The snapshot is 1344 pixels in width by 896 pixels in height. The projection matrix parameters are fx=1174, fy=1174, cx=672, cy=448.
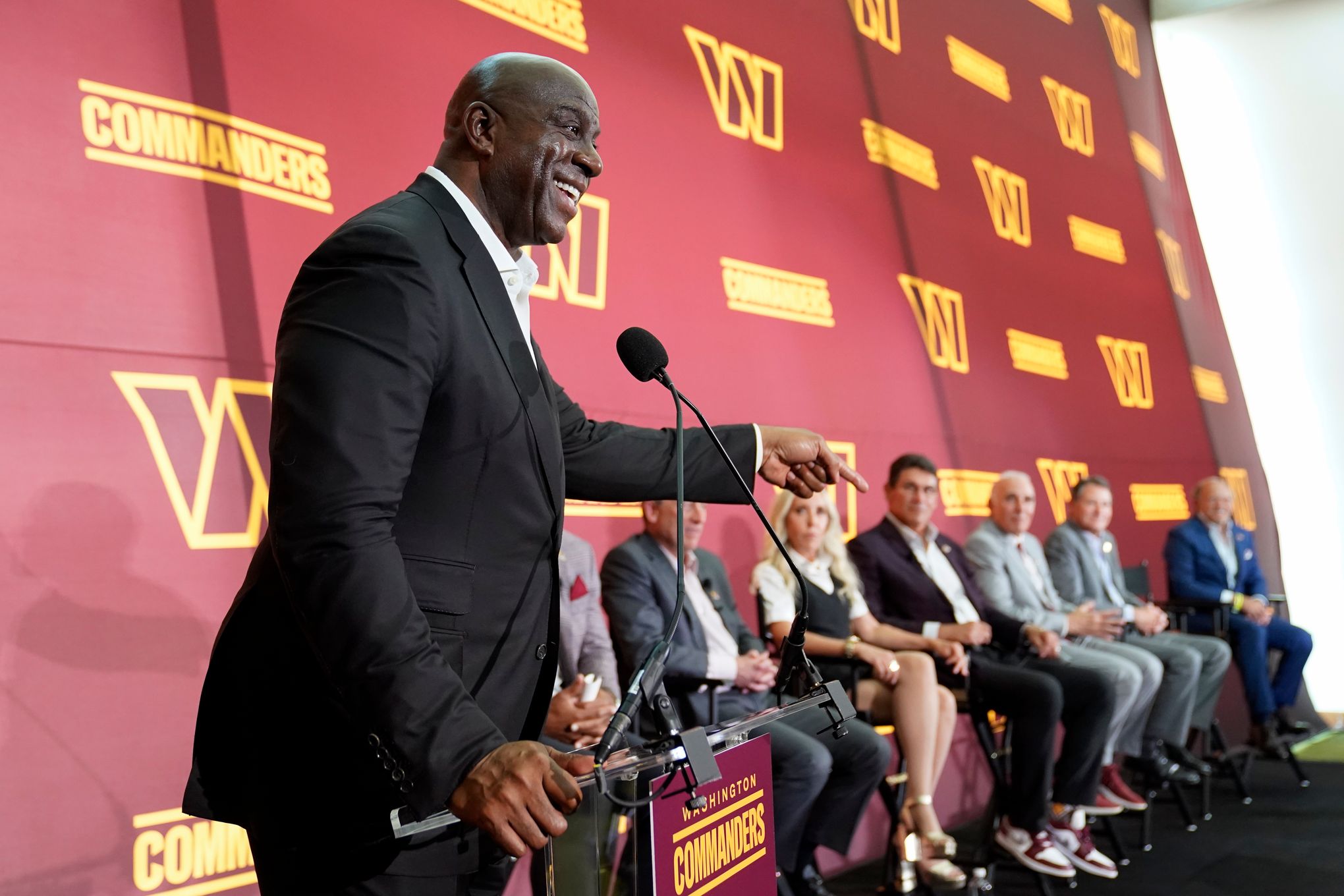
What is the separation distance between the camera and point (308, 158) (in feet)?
9.60

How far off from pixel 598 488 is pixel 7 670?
52.2 inches

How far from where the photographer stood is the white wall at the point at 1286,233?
8141 millimetres

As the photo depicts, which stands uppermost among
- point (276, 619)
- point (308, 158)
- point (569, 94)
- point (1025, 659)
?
point (308, 158)

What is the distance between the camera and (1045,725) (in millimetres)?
4031

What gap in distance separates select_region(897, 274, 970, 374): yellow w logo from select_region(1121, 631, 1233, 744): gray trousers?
1.50m

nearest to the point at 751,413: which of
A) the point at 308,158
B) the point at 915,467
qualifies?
the point at 915,467

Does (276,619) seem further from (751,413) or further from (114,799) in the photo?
(751,413)

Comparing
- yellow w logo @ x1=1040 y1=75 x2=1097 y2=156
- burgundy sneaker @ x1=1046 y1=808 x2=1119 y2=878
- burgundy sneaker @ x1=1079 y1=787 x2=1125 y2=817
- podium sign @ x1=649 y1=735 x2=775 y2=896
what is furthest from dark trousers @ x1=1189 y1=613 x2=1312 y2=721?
podium sign @ x1=649 y1=735 x2=775 y2=896

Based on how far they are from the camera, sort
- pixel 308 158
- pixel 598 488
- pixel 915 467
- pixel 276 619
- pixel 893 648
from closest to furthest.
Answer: pixel 276 619, pixel 598 488, pixel 308 158, pixel 893 648, pixel 915 467

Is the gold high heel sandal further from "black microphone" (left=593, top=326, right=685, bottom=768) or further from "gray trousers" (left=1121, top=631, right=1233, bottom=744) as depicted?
"black microphone" (left=593, top=326, right=685, bottom=768)

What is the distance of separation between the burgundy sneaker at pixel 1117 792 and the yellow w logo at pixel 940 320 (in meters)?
1.90

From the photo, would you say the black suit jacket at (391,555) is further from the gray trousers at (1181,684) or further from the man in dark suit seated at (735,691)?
the gray trousers at (1181,684)

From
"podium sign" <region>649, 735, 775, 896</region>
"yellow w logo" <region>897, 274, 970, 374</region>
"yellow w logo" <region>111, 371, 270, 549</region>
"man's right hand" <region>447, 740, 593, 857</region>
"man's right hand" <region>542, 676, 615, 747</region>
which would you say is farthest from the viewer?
"yellow w logo" <region>897, 274, 970, 374</region>

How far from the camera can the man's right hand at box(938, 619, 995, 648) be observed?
4012mm
